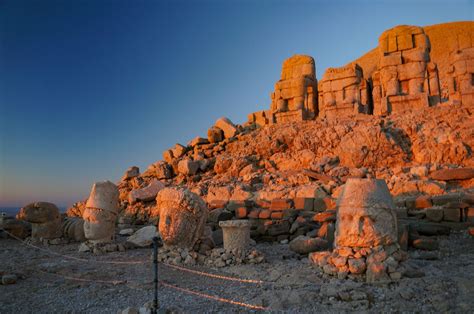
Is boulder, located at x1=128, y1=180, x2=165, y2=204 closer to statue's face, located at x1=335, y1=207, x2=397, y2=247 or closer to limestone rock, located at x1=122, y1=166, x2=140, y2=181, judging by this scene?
limestone rock, located at x1=122, y1=166, x2=140, y2=181

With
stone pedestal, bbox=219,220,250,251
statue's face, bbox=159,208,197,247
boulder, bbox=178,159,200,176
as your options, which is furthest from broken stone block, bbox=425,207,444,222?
boulder, bbox=178,159,200,176

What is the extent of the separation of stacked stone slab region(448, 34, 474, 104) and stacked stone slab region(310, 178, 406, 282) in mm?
10625

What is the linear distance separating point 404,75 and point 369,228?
12.1 meters

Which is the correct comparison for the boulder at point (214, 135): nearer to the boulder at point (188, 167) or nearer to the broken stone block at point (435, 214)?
the boulder at point (188, 167)

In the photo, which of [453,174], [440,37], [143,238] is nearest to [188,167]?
[143,238]

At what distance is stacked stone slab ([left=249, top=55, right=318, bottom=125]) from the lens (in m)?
18.0

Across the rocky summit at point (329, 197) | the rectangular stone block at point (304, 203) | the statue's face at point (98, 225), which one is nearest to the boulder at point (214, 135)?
the rocky summit at point (329, 197)

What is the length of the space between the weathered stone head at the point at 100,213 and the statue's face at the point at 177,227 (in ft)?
7.78

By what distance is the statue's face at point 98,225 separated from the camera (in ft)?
30.1

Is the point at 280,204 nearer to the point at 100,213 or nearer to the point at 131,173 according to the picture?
the point at 100,213

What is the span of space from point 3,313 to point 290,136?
12.7 m

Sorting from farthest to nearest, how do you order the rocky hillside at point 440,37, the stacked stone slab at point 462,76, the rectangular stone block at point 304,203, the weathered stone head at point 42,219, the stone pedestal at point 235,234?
the rocky hillside at point 440,37
the stacked stone slab at point 462,76
the weathered stone head at point 42,219
the rectangular stone block at point 304,203
the stone pedestal at point 235,234

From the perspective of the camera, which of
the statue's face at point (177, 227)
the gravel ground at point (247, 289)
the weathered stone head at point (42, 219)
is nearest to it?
the gravel ground at point (247, 289)

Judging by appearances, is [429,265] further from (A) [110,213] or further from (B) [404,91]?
(B) [404,91]
